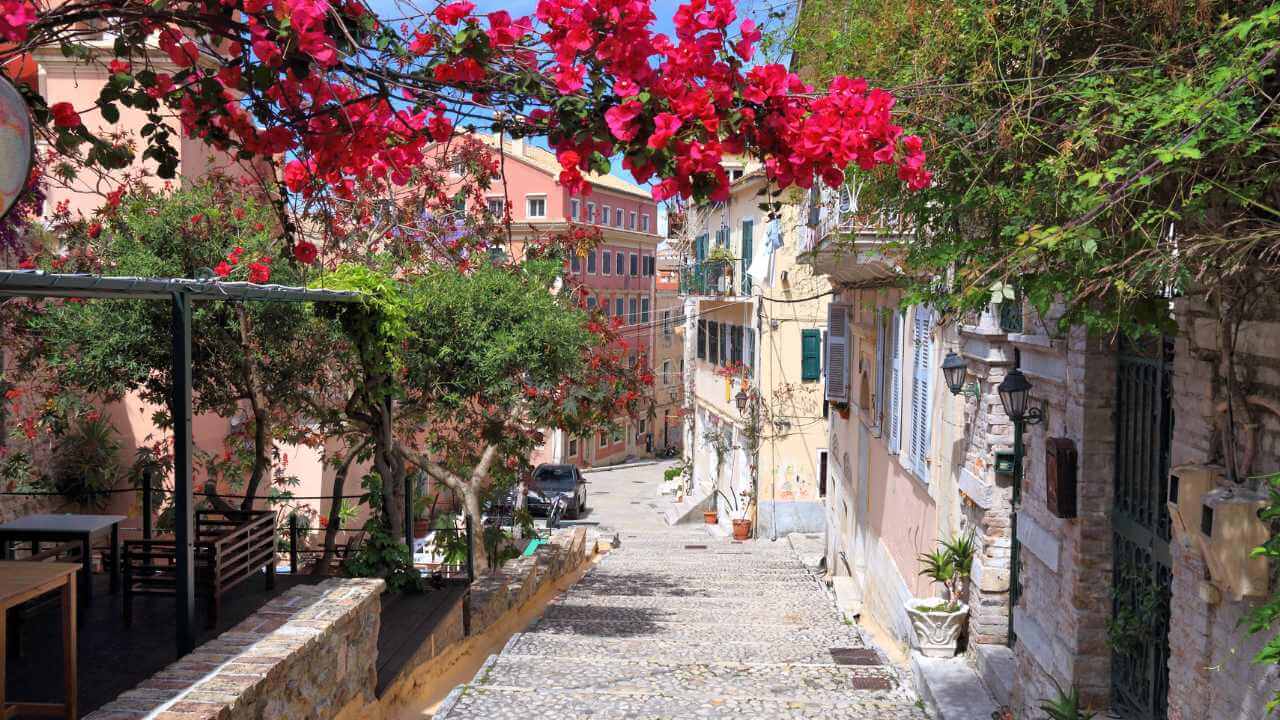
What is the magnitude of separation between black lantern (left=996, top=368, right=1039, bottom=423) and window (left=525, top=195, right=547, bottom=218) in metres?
39.9

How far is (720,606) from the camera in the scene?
1317 cm

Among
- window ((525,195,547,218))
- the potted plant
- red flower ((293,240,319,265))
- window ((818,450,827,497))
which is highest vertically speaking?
window ((525,195,547,218))

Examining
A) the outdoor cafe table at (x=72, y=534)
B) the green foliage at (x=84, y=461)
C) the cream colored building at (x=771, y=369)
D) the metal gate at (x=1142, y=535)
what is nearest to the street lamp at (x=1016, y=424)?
the metal gate at (x=1142, y=535)

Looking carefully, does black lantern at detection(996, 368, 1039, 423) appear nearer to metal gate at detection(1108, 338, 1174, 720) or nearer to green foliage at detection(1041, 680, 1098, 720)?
metal gate at detection(1108, 338, 1174, 720)

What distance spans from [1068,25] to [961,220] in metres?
1.18

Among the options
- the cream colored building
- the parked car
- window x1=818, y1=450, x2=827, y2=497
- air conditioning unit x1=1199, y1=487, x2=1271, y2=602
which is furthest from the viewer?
the parked car

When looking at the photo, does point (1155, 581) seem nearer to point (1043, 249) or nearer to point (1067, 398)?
point (1067, 398)

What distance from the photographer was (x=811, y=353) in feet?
84.1

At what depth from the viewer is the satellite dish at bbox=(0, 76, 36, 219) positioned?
3045mm

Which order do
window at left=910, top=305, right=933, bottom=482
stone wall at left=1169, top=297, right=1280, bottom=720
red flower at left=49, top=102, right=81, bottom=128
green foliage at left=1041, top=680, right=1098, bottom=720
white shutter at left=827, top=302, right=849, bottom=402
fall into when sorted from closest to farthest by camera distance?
stone wall at left=1169, top=297, right=1280, bottom=720, red flower at left=49, top=102, right=81, bottom=128, green foliage at left=1041, top=680, right=1098, bottom=720, window at left=910, top=305, right=933, bottom=482, white shutter at left=827, top=302, right=849, bottom=402

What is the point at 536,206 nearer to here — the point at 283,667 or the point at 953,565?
the point at 953,565

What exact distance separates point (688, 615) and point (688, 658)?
3.06 meters

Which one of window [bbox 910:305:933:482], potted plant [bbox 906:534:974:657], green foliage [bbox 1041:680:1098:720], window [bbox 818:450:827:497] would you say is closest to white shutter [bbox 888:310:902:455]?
window [bbox 910:305:933:482]

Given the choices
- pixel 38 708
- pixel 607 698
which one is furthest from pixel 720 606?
pixel 38 708
